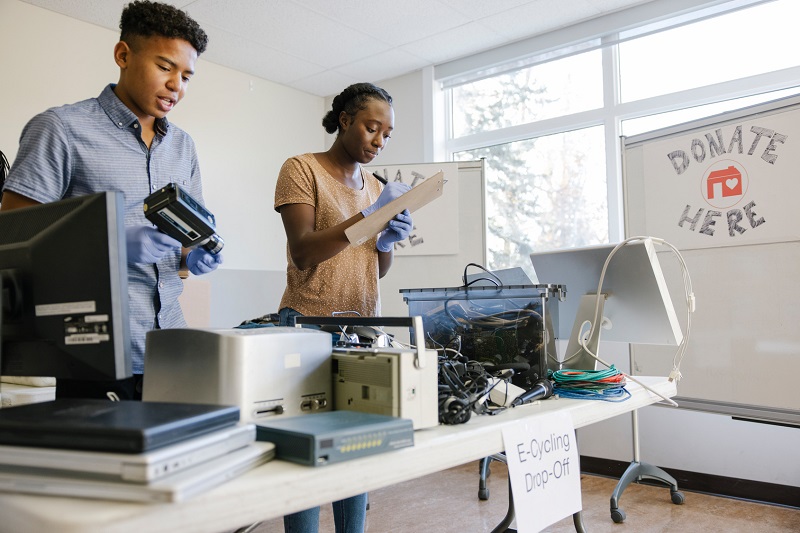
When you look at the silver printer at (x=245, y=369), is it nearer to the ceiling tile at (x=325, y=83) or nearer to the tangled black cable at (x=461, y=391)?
the tangled black cable at (x=461, y=391)

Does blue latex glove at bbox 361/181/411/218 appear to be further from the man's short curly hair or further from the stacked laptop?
the stacked laptop

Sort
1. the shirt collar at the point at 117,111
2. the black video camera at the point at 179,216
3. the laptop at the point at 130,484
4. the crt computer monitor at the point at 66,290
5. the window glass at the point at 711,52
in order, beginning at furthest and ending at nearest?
the window glass at the point at 711,52
the shirt collar at the point at 117,111
the black video camera at the point at 179,216
the crt computer monitor at the point at 66,290
the laptop at the point at 130,484


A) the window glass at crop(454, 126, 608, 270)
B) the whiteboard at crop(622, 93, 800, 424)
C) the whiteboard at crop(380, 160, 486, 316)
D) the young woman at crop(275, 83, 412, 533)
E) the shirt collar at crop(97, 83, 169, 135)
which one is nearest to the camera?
the shirt collar at crop(97, 83, 169, 135)

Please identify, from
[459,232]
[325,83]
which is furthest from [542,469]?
[325,83]

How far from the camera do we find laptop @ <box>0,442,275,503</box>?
1.84ft

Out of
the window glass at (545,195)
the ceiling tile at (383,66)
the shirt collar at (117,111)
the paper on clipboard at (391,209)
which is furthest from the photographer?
the ceiling tile at (383,66)

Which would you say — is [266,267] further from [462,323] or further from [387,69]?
[462,323]

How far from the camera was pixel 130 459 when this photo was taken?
564 mm

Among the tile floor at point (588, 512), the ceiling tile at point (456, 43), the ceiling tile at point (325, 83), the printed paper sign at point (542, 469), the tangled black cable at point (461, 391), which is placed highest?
the ceiling tile at point (456, 43)

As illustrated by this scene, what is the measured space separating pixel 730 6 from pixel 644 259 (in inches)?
99.5

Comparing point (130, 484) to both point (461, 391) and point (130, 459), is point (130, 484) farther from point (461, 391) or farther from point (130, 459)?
point (461, 391)

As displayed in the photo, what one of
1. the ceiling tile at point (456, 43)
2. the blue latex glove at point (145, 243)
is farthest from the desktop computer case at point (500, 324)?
the ceiling tile at point (456, 43)

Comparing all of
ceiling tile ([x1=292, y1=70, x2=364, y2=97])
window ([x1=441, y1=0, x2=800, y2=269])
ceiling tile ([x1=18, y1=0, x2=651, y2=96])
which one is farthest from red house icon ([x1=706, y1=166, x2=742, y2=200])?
ceiling tile ([x1=292, y1=70, x2=364, y2=97])

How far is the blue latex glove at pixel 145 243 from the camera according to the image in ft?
3.32
